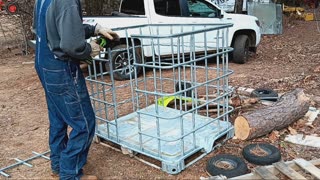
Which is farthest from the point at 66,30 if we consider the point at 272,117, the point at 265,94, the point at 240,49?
the point at 240,49

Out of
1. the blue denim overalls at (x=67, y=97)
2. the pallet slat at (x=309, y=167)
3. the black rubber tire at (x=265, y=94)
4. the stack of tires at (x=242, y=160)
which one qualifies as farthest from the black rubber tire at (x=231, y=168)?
A: the black rubber tire at (x=265, y=94)

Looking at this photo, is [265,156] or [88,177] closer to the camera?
[88,177]

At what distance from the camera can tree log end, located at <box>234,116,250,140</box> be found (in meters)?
4.32

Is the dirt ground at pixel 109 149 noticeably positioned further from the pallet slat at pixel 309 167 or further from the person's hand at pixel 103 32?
the person's hand at pixel 103 32

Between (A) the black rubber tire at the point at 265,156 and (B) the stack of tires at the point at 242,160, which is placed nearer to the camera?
(B) the stack of tires at the point at 242,160

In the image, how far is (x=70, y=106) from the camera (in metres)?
3.23

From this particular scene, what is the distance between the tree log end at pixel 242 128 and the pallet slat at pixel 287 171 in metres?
0.83

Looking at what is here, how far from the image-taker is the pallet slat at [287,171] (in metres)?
3.30

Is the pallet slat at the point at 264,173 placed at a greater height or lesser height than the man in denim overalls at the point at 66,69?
lesser

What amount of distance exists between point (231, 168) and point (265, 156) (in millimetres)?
437

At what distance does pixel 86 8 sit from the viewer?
11727mm

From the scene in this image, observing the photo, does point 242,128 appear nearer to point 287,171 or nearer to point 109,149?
point 287,171

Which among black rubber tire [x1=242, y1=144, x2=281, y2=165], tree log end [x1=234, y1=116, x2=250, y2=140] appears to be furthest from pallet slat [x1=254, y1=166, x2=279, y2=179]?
tree log end [x1=234, y1=116, x2=250, y2=140]

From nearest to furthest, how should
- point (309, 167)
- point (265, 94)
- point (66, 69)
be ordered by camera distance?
point (66, 69) < point (309, 167) < point (265, 94)
